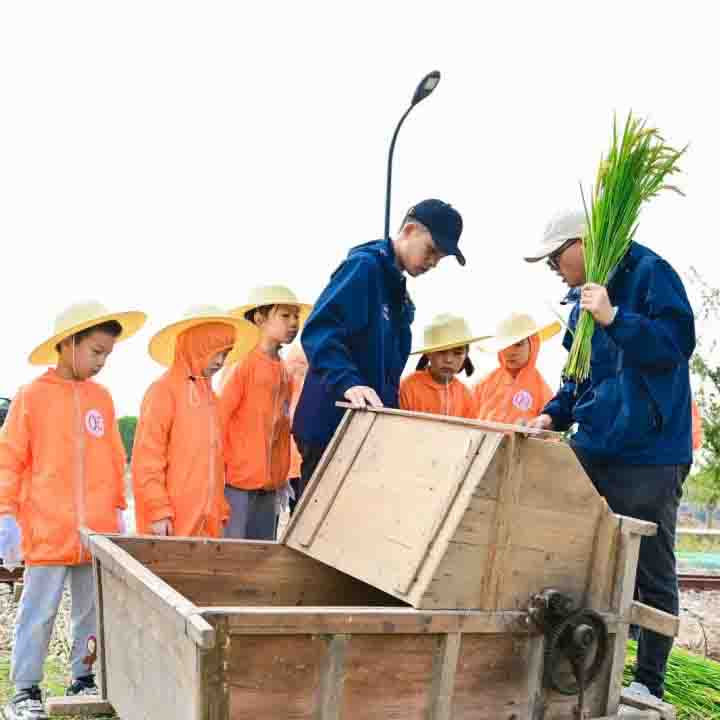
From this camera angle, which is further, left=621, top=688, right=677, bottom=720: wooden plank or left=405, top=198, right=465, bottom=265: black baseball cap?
left=405, top=198, right=465, bottom=265: black baseball cap

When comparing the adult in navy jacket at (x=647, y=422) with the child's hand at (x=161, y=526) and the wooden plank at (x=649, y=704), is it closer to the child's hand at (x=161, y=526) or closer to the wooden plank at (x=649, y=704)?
the wooden plank at (x=649, y=704)

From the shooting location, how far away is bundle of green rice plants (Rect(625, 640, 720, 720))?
16.9 feet

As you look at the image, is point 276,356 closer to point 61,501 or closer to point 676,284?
point 61,501

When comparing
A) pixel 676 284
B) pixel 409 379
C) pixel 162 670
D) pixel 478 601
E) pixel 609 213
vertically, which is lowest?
pixel 162 670

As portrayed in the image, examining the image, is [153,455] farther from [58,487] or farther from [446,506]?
[446,506]

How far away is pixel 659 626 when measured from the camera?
3.59m


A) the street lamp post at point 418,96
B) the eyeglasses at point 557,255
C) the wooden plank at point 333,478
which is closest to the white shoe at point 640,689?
the wooden plank at point 333,478

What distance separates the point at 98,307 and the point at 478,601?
2352mm

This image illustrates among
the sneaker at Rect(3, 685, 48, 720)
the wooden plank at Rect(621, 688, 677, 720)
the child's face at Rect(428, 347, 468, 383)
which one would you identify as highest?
the child's face at Rect(428, 347, 468, 383)

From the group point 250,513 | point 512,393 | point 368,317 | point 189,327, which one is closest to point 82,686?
point 250,513

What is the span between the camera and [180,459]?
489 centimetres

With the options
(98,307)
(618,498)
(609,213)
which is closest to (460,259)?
(609,213)

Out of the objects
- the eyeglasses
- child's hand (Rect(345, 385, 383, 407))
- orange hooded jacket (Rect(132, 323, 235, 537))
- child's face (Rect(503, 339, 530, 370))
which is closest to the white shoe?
child's hand (Rect(345, 385, 383, 407))

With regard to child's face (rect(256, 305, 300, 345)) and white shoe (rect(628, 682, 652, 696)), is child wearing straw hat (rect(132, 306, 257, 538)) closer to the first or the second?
child's face (rect(256, 305, 300, 345))
